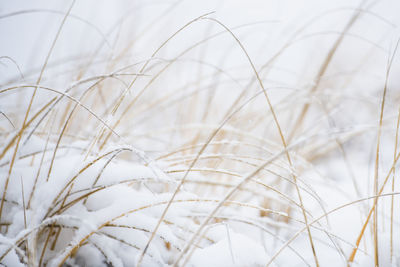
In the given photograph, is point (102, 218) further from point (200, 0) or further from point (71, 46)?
point (200, 0)

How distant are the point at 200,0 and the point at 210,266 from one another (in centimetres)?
234

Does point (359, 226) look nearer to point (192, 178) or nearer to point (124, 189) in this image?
point (192, 178)

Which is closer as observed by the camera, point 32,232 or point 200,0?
point 32,232

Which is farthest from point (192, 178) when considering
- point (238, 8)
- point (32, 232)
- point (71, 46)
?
point (238, 8)

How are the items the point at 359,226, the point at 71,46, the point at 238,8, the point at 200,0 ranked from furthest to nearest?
the point at 200,0, the point at 238,8, the point at 71,46, the point at 359,226

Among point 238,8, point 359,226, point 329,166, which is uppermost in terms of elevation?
point 238,8

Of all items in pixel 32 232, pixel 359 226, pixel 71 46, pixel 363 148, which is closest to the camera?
pixel 32 232

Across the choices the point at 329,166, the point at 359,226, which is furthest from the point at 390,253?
the point at 329,166

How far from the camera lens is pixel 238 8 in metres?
2.15

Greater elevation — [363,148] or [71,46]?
[71,46]

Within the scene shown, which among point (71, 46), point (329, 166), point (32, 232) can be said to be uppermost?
point (71, 46)

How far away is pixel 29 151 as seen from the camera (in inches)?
19.0

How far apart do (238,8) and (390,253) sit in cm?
210

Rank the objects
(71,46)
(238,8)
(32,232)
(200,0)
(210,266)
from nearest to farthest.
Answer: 1. (32,232)
2. (210,266)
3. (71,46)
4. (238,8)
5. (200,0)
